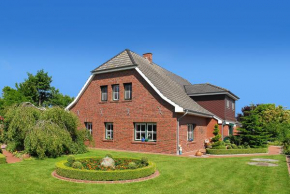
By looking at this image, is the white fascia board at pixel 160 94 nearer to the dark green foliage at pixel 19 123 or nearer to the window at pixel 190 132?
the window at pixel 190 132

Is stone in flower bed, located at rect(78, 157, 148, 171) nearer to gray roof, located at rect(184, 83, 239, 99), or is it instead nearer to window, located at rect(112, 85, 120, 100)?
window, located at rect(112, 85, 120, 100)

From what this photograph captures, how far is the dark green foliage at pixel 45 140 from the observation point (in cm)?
1451

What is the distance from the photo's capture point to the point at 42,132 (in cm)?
1473

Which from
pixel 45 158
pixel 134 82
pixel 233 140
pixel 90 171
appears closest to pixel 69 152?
pixel 45 158

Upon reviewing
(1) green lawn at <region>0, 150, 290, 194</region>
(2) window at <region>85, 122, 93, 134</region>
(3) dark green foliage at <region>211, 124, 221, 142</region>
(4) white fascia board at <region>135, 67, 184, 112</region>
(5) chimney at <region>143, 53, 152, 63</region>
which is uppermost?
(5) chimney at <region>143, 53, 152, 63</region>

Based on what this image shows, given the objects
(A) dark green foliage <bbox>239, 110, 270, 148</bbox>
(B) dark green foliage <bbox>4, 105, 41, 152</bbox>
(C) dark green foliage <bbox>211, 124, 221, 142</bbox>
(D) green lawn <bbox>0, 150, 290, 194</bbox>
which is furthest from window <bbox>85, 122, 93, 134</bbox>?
(A) dark green foliage <bbox>239, 110, 270, 148</bbox>

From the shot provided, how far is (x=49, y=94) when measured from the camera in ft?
167

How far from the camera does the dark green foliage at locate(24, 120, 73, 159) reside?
14512 millimetres

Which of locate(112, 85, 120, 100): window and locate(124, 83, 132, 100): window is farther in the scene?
locate(112, 85, 120, 100): window

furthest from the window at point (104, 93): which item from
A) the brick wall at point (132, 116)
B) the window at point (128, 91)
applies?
the window at point (128, 91)

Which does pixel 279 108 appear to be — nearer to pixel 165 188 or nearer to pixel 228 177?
pixel 228 177

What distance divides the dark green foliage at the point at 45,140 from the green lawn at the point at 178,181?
145 cm

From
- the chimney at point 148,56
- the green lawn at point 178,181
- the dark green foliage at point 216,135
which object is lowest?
the green lawn at point 178,181

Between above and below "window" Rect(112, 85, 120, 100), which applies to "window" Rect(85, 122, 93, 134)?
below
